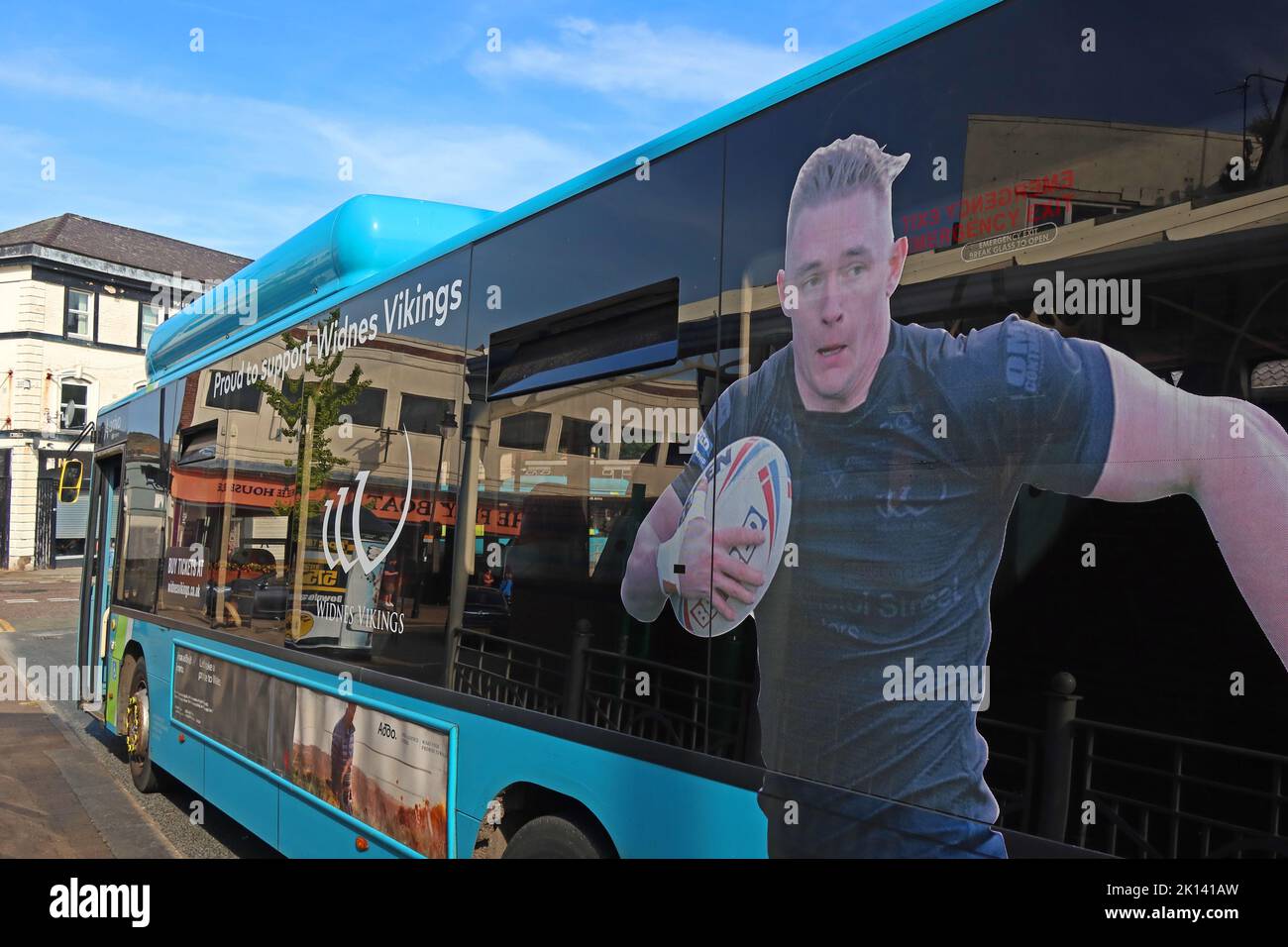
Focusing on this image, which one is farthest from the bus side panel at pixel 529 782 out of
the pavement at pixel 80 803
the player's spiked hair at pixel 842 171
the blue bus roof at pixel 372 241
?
the blue bus roof at pixel 372 241

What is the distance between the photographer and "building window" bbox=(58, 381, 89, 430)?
4006cm

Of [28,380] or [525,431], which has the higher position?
[28,380]

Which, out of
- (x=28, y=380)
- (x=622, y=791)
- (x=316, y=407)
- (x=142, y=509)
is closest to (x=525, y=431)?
→ (x=622, y=791)

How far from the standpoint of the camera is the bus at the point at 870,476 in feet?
6.48

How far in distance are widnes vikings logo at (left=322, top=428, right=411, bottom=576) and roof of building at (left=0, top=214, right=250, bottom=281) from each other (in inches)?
1588

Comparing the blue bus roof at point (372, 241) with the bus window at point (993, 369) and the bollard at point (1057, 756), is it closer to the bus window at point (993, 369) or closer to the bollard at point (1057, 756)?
the bus window at point (993, 369)

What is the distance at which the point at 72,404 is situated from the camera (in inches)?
1588

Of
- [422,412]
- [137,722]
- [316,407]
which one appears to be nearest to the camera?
[422,412]

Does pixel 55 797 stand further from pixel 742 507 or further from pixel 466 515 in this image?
pixel 742 507

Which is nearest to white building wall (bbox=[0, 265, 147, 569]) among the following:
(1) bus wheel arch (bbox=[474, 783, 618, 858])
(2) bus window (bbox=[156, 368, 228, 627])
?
(2) bus window (bbox=[156, 368, 228, 627])

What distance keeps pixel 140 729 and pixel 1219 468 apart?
365 inches
